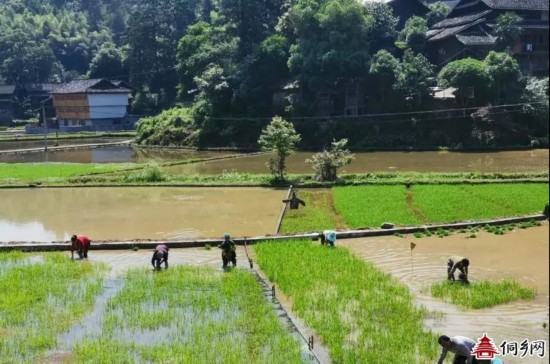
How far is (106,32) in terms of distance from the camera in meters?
106

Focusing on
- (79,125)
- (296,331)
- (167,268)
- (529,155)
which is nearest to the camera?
(296,331)

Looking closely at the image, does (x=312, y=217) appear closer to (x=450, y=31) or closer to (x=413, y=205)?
(x=413, y=205)

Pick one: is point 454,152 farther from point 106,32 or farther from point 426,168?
point 106,32

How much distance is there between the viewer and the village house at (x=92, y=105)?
223ft

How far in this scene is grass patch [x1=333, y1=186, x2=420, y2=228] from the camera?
19.8 m

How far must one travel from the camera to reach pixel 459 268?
1277cm

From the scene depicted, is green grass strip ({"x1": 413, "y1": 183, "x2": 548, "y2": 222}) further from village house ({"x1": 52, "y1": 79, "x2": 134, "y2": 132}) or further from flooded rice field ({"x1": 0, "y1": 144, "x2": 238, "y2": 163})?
village house ({"x1": 52, "y1": 79, "x2": 134, "y2": 132})

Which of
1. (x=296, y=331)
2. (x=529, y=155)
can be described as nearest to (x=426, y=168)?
(x=529, y=155)

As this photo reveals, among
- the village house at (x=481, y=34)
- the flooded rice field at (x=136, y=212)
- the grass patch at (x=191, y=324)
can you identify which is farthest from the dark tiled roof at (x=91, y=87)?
the grass patch at (x=191, y=324)

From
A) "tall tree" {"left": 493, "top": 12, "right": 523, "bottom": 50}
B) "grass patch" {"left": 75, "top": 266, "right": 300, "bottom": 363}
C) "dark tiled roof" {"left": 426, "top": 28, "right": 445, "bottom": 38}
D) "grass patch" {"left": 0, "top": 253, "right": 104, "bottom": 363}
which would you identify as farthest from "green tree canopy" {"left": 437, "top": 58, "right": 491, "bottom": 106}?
"grass patch" {"left": 0, "top": 253, "right": 104, "bottom": 363}

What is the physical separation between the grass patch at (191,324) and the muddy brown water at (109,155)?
29.8 meters

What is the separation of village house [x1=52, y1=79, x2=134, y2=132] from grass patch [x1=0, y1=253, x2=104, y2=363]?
54.3 meters

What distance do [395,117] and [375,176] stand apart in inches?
746

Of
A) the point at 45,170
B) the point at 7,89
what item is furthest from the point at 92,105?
the point at 45,170
